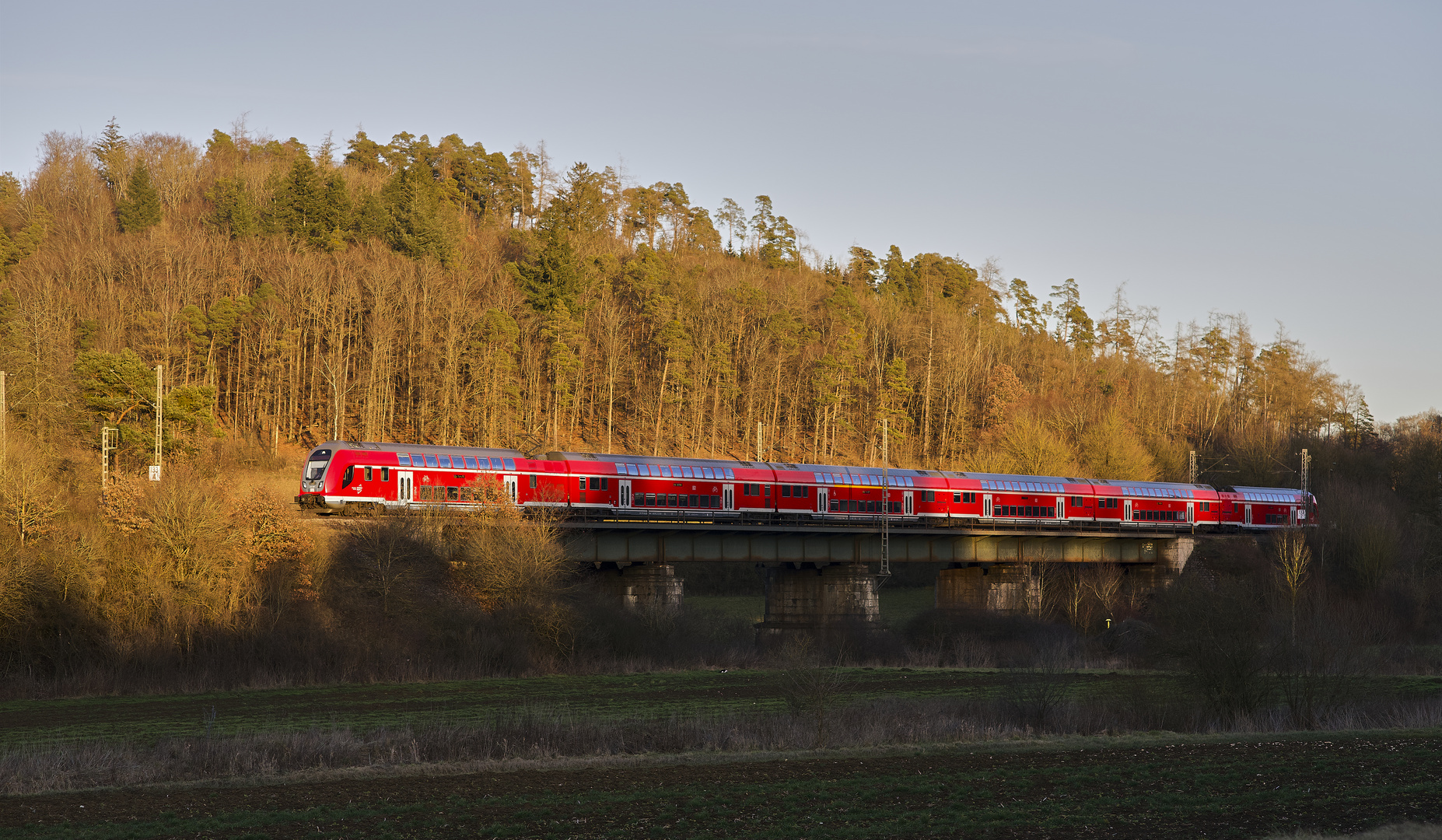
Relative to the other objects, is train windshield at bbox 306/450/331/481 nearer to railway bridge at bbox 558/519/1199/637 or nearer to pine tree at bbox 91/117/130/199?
railway bridge at bbox 558/519/1199/637

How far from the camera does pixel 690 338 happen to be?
340ft

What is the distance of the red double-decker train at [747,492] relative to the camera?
1909 inches

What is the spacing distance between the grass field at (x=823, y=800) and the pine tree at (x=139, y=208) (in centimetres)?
10123

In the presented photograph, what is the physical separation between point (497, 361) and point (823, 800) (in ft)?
232

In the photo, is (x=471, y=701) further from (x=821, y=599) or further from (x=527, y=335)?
(x=527, y=335)

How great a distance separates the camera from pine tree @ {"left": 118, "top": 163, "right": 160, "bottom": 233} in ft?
353

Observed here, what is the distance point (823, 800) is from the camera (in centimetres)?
1905

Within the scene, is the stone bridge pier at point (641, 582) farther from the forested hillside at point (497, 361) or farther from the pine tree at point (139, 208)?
the pine tree at point (139, 208)

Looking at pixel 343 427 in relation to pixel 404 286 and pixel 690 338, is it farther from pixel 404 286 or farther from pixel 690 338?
pixel 690 338

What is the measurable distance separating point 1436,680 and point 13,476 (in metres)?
52.9

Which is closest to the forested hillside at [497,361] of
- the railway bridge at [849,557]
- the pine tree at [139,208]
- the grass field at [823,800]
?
the pine tree at [139,208]

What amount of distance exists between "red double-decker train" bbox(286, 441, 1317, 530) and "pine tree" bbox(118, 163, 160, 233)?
70213 mm

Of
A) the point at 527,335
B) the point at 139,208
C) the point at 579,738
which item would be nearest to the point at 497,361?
the point at 527,335

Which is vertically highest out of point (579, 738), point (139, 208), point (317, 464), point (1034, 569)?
point (139, 208)
